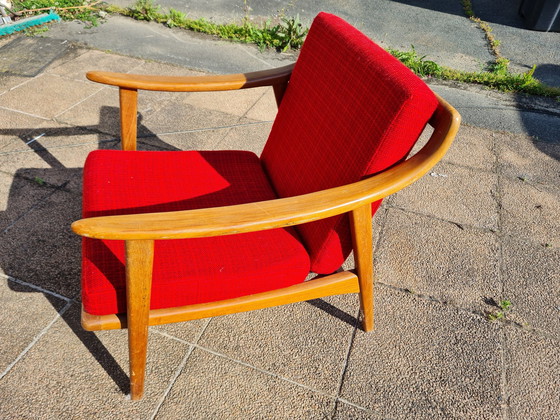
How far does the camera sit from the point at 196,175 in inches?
71.9

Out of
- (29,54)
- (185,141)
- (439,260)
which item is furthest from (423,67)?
(29,54)

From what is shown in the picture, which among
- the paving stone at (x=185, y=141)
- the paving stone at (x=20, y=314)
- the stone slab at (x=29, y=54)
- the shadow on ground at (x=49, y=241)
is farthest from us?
the stone slab at (x=29, y=54)

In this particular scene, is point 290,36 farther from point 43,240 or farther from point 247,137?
point 43,240

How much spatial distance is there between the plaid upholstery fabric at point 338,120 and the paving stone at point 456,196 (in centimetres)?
102

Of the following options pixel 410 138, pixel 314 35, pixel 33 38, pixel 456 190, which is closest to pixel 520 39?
pixel 456 190

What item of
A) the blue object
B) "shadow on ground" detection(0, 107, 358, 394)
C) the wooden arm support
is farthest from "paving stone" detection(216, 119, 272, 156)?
the blue object

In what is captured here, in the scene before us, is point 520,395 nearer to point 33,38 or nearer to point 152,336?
point 152,336

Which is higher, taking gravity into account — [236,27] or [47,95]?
[236,27]

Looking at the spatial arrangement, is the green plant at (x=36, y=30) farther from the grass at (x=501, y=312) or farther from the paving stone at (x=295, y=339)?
the grass at (x=501, y=312)

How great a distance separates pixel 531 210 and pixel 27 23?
15.3 ft

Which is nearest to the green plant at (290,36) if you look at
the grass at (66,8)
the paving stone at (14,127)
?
the grass at (66,8)

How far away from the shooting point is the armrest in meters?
1.10

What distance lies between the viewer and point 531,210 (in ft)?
8.28

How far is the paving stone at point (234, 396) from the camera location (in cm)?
155
